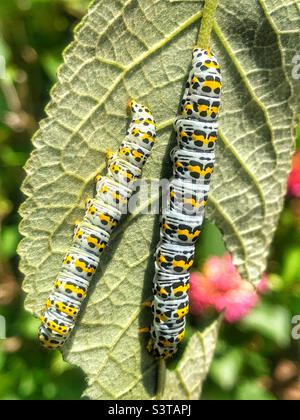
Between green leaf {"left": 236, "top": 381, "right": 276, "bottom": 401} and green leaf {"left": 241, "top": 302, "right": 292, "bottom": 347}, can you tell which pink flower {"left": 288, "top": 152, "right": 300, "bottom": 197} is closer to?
green leaf {"left": 241, "top": 302, "right": 292, "bottom": 347}

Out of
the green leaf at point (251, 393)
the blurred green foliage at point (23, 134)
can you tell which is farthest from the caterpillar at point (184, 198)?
the green leaf at point (251, 393)

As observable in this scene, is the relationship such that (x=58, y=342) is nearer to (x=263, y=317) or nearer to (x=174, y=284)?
(x=174, y=284)

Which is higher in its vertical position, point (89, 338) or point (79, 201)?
point (79, 201)

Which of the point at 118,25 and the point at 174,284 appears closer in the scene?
the point at 118,25

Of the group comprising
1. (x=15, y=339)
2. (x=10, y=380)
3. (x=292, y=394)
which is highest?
(x=15, y=339)

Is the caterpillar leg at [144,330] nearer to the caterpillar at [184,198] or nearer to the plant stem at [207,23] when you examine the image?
the caterpillar at [184,198]

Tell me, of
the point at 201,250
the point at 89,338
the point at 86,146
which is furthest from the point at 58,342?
the point at 201,250
